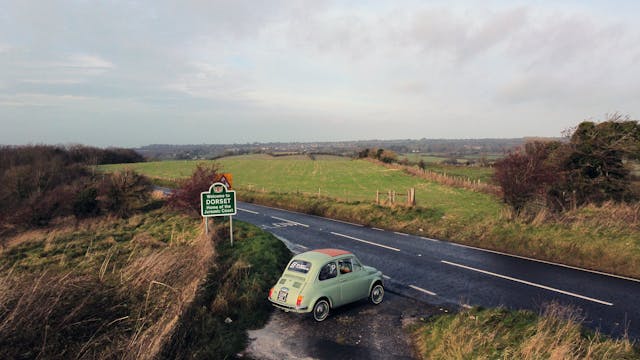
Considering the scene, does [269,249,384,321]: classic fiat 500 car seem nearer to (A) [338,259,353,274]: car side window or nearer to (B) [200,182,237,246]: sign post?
(A) [338,259,353,274]: car side window

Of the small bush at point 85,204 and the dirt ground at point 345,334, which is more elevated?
the small bush at point 85,204

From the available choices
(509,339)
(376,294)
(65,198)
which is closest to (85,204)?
(65,198)

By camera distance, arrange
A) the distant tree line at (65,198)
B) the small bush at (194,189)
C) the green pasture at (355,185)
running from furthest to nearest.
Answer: the green pasture at (355,185)
the distant tree line at (65,198)
the small bush at (194,189)

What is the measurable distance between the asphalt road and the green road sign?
4.30 m

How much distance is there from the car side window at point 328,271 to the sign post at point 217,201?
6731 mm

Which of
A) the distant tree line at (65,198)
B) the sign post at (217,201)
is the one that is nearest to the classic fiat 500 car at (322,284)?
the sign post at (217,201)

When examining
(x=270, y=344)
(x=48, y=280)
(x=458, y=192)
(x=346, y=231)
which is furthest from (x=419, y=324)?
(x=458, y=192)

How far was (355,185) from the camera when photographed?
49.4 metres

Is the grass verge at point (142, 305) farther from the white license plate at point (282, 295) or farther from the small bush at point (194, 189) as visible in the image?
the small bush at point (194, 189)

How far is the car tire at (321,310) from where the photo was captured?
10652 mm

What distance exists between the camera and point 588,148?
80.2 feet

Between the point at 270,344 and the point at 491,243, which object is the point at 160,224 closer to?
the point at 270,344

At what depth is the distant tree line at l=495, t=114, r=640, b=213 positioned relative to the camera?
22.9 m

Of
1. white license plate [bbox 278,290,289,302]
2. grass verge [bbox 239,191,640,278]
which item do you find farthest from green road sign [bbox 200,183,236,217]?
grass verge [bbox 239,191,640,278]
